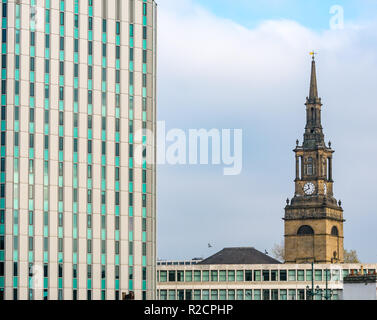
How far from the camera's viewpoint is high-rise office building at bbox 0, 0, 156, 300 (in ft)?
421

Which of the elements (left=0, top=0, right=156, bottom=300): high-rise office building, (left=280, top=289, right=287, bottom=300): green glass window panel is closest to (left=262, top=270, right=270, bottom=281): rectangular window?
(left=280, top=289, right=287, bottom=300): green glass window panel

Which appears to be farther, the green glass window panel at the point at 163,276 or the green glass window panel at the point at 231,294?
the green glass window panel at the point at 163,276

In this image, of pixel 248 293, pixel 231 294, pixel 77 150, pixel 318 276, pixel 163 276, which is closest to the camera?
pixel 77 150

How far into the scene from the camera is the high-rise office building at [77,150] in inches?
5049

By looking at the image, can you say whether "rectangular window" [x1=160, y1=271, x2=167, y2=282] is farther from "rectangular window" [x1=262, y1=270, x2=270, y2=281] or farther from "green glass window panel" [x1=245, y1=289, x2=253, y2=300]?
"rectangular window" [x1=262, y1=270, x2=270, y2=281]

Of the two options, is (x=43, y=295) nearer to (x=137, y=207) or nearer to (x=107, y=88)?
(x=137, y=207)

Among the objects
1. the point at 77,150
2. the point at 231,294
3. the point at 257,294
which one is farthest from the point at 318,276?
the point at 77,150

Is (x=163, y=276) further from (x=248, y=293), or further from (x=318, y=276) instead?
(x=318, y=276)

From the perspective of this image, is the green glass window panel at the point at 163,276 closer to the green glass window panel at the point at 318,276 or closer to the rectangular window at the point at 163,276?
the rectangular window at the point at 163,276

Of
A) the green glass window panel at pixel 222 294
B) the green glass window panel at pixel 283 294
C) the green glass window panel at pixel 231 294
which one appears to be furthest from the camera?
the green glass window panel at pixel 222 294

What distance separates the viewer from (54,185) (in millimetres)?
129875

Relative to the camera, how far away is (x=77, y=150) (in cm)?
13200

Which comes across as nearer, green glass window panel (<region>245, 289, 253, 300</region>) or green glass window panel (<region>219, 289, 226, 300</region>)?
green glass window panel (<region>245, 289, 253, 300</region>)

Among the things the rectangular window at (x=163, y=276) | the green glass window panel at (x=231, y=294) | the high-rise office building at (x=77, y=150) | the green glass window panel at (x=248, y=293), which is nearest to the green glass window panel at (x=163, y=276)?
the rectangular window at (x=163, y=276)
